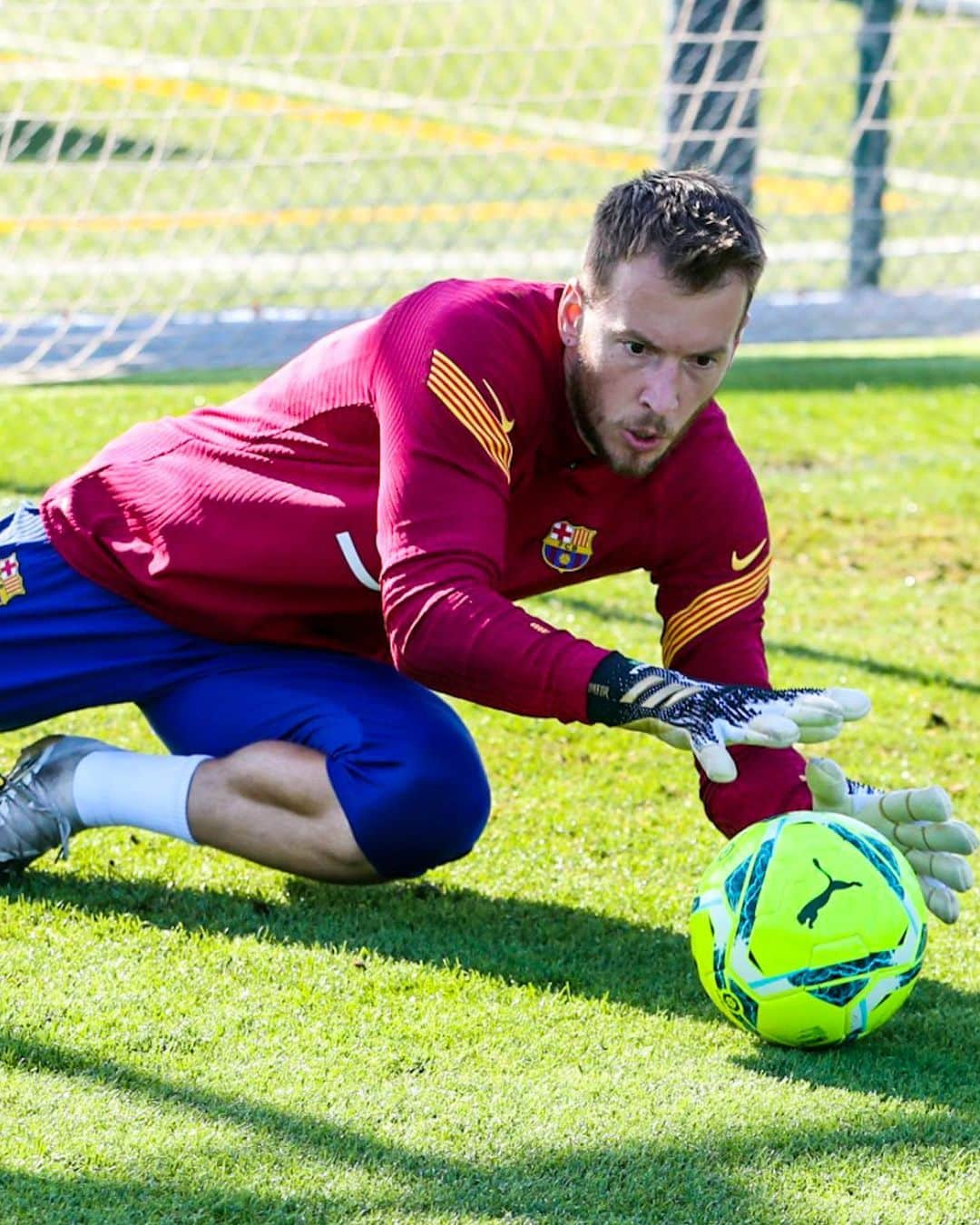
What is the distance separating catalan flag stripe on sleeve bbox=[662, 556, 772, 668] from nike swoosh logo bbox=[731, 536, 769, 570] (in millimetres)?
17

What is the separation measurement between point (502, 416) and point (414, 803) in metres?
0.73

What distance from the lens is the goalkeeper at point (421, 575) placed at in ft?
9.94

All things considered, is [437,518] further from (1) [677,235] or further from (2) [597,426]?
(1) [677,235]

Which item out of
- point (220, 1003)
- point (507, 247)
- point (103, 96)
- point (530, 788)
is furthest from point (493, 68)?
point (220, 1003)

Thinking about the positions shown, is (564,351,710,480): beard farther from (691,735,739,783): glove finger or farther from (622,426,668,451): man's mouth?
(691,735,739,783): glove finger

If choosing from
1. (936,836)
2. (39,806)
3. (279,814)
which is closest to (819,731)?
(936,836)

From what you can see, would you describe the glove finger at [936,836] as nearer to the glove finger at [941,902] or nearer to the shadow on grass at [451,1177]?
the glove finger at [941,902]

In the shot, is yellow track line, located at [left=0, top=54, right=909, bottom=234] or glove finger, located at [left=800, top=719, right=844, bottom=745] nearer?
glove finger, located at [left=800, top=719, right=844, bottom=745]

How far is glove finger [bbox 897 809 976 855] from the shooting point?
3145 millimetres

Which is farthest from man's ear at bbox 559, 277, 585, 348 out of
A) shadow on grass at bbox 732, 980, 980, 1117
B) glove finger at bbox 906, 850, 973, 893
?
shadow on grass at bbox 732, 980, 980, 1117

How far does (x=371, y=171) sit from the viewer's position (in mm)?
15102

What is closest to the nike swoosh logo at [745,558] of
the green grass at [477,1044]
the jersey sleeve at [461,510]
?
the jersey sleeve at [461,510]

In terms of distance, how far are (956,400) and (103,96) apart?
7004 millimetres

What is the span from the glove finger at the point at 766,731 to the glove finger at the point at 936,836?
0.49 m
